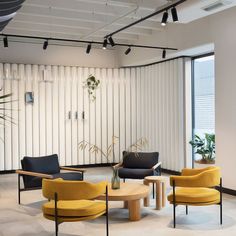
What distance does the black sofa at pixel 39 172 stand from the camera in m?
6.57

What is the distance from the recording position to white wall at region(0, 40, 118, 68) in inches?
390

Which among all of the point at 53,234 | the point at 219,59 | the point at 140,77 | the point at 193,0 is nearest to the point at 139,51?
the point at 140,77

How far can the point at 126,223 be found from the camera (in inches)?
212

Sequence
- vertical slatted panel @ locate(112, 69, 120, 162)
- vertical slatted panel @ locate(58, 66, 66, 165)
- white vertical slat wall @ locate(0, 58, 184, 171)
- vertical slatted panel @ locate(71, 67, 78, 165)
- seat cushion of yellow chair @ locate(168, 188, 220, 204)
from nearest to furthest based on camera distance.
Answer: seat cushion of yellow chair @ locate(168, 188, 220, 204)
white vertical slat wall @ locate(0, 58, 184, 171)
vertical slatted panel @ locate(58, 66, 66, 165)
vertical slatted panel @ locate(71, 67, 78, 165)
vertical slatted panel @ locate(112, 69, 120, 162)

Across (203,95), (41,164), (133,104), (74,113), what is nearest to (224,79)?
(203,95)

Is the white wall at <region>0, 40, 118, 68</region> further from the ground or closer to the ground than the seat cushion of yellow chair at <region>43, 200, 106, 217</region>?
further from the ground

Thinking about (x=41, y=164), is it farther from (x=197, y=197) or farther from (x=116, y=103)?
(x=116, y=103)

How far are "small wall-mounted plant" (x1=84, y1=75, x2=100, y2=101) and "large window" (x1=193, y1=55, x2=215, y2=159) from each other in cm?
302

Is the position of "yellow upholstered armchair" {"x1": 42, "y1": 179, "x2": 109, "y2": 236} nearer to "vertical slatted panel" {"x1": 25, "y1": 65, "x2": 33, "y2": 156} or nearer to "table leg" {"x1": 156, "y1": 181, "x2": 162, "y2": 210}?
"table leg" {"x1": 156, "y1": 181, "x2": 162, "y2": 210}

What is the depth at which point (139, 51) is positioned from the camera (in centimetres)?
1002

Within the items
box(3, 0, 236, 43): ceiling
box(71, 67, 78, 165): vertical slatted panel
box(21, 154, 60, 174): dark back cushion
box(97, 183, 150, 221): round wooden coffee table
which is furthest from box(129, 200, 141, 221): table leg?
box(71, 67, 78, 165): vertical slatted panel

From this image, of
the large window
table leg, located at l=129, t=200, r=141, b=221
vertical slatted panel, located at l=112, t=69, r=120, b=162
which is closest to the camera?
table leg, located at l=129, t=200, r=141, b=221

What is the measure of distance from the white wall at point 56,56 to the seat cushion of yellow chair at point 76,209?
6.11 meters

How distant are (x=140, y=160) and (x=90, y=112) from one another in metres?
3.35
